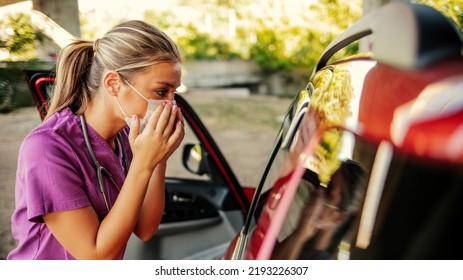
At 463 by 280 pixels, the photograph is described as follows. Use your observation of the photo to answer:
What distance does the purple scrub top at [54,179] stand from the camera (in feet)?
3.67

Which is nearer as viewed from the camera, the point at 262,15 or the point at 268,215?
the point at 268,215

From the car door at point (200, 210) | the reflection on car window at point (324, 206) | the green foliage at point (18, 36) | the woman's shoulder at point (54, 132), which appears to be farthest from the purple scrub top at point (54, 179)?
the car door at point (200, 210)

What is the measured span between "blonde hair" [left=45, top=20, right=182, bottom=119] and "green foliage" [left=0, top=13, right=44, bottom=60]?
0.29 meters

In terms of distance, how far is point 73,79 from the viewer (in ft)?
4.29

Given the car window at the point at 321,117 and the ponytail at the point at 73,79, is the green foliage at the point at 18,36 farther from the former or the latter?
the car window at the point at 321,117

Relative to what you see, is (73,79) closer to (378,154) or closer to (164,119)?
(164,119)

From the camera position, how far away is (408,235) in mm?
664

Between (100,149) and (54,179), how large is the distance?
211 millimetres

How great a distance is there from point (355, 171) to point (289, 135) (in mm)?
407

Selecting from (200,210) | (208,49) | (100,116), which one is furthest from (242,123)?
(100,116)

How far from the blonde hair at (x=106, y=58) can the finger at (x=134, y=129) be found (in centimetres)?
12

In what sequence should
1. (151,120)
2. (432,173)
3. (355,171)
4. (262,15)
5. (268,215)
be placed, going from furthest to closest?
(262,15)
(151,120)
(268,215)
(355,171)
(432,173)
